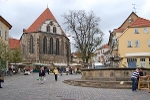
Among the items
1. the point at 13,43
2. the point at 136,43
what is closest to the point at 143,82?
the point at 136,43

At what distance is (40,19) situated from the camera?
3063 inches

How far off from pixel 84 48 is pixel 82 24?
4994mm

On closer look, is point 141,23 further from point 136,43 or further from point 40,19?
point 40,19

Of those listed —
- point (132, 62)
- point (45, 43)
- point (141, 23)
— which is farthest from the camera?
point (45, 43)

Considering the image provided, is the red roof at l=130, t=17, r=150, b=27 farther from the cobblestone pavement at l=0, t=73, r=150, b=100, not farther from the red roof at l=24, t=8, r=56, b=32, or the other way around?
the red roof at l=24, t=8, r=56, b=32

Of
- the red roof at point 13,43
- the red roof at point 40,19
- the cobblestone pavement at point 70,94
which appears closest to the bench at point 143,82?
the cobblestone pavement at point 70,94

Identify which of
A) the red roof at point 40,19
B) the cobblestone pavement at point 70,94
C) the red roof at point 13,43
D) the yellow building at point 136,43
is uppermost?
the red roof at point 40,19

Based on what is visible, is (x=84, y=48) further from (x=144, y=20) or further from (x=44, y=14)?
(x=44, y=14)

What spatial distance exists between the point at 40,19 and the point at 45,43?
29.3 ft

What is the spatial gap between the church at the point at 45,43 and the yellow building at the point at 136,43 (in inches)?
1172

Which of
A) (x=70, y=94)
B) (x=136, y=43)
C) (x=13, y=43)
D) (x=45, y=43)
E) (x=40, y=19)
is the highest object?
(x=40, y=19)

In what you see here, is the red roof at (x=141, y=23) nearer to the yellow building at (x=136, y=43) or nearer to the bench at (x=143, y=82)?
the yellow building at (x=136, y=43)

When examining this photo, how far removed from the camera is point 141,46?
156 ft

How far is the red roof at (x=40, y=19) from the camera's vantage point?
2923 inches
